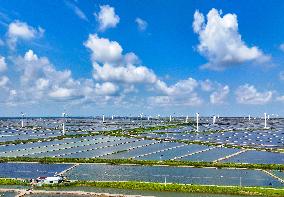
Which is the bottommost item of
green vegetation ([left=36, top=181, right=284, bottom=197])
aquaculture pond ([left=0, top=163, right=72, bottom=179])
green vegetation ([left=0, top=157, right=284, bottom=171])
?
aquaculture pond ([left=0, top=163, right=72, bottom=179])

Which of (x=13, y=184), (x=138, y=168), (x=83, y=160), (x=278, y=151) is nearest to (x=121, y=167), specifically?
(x=138, y=168)

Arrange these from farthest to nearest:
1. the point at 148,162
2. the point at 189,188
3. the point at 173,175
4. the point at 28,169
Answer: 1. the point at 148,162
2. the point at 28,169
3. the point at 173,175
4. the point at 189,188

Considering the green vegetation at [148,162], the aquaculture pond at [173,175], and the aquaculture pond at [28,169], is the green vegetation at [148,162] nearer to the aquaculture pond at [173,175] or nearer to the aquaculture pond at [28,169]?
the aquaculture pond at [173,175]

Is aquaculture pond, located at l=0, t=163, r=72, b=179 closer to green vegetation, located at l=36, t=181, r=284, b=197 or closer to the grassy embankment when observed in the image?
the grassy embankment

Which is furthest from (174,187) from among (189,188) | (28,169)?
(28,169)

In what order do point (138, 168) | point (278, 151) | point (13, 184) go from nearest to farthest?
point (13, 184)
point (138, 168)
point (278, 151)

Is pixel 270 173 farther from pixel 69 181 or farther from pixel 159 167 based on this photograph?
pixel 69 181

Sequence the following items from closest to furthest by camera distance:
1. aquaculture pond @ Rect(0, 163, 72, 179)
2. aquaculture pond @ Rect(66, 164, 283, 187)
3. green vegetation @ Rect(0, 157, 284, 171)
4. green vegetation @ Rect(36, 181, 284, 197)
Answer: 1. green vegetation @ Rect(36, 181, 284, 197)
2. aquaculture pond @ Rect(66, 164, 283, 187)
3. aquaculture pond @ Rect(0, 163, 72, 179)
4. green vegetation @ Rect(0, 157, 284, 171)

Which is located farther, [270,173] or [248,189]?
[270,173]

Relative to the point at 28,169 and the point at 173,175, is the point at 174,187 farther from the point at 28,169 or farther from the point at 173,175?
the point at 28,169

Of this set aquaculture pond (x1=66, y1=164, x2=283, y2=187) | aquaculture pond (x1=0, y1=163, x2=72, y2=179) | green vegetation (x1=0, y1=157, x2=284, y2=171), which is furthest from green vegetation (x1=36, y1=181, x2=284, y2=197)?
green vegetation (x1=0, y1=157, x2=284, y2=171)

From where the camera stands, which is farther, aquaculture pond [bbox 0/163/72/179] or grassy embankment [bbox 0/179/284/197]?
aquaculture pond [bbox 0/163/72/179]
